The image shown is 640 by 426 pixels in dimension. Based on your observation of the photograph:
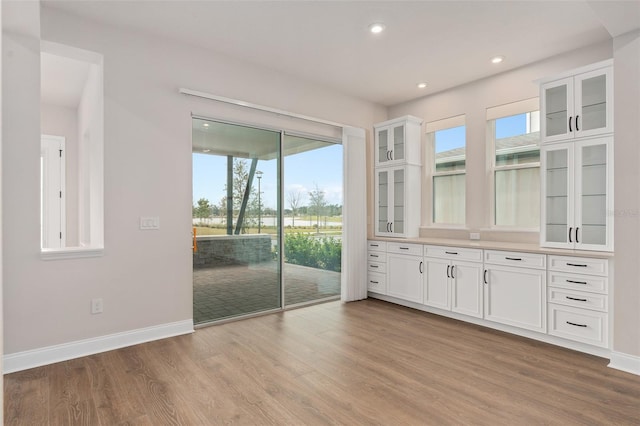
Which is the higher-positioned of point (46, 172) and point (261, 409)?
point (46, 172)

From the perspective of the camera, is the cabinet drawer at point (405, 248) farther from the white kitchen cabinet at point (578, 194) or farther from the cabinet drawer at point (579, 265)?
the cabinet drawer at point (579, 265)

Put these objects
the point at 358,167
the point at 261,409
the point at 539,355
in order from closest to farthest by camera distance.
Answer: the point at 261,409, the point at 539,355, the point at 358,167

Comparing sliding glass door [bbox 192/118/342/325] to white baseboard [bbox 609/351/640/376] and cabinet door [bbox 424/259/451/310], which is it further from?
white baseboard [bbox 609/351/640/376]

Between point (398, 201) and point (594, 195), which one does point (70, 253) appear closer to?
point (398, 201)

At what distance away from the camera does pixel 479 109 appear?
15.8 ft

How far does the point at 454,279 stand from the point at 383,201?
1.69 m

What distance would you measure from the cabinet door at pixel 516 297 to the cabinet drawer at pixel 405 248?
36.7 inches

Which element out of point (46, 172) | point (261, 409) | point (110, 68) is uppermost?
point (110, 68)

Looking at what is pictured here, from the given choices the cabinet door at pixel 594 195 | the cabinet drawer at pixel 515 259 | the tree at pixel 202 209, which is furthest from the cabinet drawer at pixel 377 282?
the tree at pixel 202 209

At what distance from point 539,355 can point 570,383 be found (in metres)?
0.53

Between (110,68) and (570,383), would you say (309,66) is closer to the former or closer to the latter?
(110,68)

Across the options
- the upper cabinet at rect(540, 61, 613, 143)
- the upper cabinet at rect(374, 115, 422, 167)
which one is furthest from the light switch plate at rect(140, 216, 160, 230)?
the upper cabinet at rect(540, 61, 613, 143)

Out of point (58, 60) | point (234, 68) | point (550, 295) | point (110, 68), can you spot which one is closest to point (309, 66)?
point (234, 68)

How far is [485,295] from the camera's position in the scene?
13.4 feet
